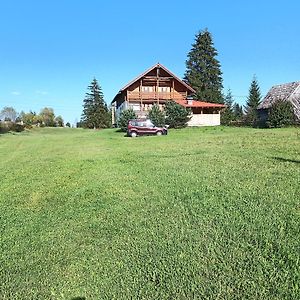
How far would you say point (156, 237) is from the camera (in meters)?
4.45

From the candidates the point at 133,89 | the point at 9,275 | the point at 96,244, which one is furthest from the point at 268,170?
the point at 133,89

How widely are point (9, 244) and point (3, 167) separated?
7.13 metres

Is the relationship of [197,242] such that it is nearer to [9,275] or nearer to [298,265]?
[298,265]

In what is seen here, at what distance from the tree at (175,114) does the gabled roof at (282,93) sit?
38.9 ft

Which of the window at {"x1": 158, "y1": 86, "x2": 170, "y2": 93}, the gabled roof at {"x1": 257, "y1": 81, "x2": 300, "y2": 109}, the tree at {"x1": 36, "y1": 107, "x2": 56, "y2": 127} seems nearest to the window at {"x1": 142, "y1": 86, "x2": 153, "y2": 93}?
the window at {"x1": 158, "y1": 86, "x2": 170, "y2": 93}

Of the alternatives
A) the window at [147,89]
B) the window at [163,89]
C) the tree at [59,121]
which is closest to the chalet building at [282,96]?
the window at [163,89]

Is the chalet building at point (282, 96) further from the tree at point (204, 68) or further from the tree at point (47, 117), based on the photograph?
the tree at point (47, 117)

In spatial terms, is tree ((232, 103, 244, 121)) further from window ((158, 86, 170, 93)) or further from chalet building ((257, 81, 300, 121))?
window ((158, 86, 170, 93))

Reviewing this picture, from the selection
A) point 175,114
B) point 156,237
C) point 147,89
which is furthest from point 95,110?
point 156,237

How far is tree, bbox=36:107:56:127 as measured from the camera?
73062 millimetres

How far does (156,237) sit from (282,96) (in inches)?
1605

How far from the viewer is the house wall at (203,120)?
123ft

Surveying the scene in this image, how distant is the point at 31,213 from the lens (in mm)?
5906

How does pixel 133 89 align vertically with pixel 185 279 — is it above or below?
above
